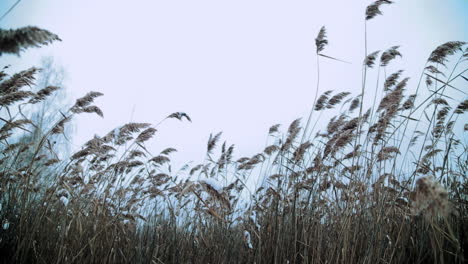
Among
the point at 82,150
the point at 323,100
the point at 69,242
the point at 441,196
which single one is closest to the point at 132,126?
the point at 82,150

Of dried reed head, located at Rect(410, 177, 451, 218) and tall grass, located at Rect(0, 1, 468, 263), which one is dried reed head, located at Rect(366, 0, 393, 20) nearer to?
tall grass, located at Rect(0, 1, 468, 263)

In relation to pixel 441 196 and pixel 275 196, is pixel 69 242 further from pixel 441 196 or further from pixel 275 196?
pixel 441 196

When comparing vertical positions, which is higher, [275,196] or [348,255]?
[275,196]

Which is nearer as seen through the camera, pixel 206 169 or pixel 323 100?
pixel 323 100

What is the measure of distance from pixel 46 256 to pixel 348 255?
2.40 metres

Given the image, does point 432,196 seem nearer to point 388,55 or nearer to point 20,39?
point 20,39

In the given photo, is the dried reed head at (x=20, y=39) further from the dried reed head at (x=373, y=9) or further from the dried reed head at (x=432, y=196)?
the dried reed head at (x=373, y=9)

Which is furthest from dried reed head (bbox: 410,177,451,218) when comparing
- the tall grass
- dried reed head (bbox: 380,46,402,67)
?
dried reed head (bbox: 380,46,402,67)

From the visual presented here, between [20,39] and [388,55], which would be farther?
[388,55]

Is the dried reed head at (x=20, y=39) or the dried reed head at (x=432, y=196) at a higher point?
the dried reed head at (x=20, y=39)

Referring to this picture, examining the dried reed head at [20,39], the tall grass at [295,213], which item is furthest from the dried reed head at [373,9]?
the dried reed head at [20,39]

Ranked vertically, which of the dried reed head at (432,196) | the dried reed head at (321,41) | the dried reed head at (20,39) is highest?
the dried reed head at (321,41)

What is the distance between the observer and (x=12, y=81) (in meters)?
2.96

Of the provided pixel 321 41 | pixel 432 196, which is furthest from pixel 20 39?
pixel 321 41
